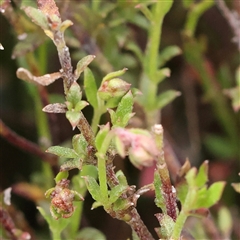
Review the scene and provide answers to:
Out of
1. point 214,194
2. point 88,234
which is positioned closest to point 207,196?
point 214,194

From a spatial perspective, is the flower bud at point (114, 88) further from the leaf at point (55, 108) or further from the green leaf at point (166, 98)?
the green leaf at point (166, 98)

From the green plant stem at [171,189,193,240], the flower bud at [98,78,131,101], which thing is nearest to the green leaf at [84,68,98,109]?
the flower bud at [98,78,131,101]

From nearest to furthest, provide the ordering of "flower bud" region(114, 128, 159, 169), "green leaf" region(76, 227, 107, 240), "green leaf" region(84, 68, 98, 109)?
1. "flower bud" region(114, 128, 159, 169)
2. "green leaf" region(84, 68, 98, 109)
3. "green leaf" region(76, 227, 107, 240)

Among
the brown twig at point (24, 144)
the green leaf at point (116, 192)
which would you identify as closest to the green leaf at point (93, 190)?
the green leaf at point (116, 192)

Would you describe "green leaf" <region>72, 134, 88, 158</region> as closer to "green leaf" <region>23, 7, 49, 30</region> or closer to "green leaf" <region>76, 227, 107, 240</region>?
"green leaf" <region>23, 7, 49, 30</region>

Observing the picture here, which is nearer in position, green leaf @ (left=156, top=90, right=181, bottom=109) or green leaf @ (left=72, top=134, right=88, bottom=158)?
green leaf @ (left=72, top=134, right=88, bottom=158)

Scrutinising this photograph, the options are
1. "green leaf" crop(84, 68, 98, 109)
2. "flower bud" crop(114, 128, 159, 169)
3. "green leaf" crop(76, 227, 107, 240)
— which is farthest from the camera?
"green leaf" crop(76, 227, 107, 240)
